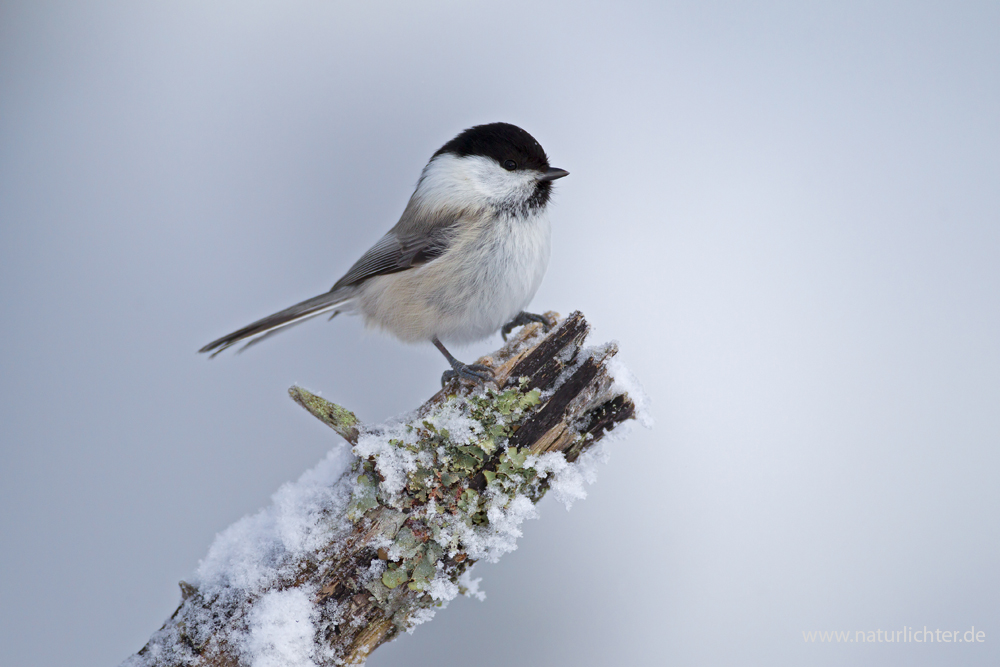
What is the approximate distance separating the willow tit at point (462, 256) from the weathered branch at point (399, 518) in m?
0.28

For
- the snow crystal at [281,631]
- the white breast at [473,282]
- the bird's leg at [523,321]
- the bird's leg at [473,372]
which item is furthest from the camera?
the bird's leg at [523,321]

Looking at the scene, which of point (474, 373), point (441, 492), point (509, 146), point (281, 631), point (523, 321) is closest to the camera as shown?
point (281, 631)

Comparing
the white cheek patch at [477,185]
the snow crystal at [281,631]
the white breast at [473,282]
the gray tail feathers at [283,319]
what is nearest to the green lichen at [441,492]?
the snow crystal at [281,631]

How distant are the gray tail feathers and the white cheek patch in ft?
1.36

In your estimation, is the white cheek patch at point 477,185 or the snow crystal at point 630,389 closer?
the snow crystal at point 630,389

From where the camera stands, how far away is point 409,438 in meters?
1.39

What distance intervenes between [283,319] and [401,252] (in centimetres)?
40

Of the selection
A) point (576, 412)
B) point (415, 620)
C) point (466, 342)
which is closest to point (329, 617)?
point (415, 620)

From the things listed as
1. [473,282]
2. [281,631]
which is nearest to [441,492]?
[281,631]

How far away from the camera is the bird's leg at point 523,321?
5.93 ft

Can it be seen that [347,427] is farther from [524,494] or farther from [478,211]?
[478,211]

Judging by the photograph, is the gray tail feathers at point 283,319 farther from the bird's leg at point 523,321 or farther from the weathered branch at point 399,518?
the bird's leg at point 523,321

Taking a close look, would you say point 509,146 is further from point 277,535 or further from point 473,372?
point 277,535

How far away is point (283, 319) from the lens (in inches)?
63.8
